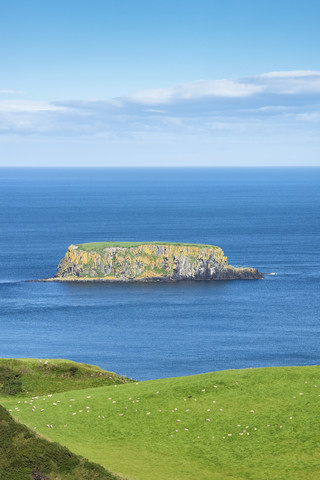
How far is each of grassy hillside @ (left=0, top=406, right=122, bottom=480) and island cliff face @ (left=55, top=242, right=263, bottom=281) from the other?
13050 cm

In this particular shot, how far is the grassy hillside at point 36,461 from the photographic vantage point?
83.1 ft

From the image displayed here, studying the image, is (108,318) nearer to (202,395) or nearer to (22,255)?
(22,255)

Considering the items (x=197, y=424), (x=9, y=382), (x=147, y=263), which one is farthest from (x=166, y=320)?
(x=197, y=424)

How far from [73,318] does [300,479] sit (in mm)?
99193

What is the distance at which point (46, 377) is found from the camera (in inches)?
1826

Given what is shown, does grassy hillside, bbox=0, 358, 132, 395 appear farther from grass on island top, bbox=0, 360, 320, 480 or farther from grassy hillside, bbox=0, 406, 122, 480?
grassy hillside, bbox=0, 406, 122, 480

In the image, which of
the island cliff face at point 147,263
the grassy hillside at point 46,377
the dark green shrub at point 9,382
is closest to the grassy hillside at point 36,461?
the dark green shrub at point 9,382

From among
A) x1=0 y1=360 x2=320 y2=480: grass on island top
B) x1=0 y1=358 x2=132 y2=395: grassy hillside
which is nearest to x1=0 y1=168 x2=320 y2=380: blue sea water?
x1=0 y1=358 x2=132 y2=395: grassy hillside

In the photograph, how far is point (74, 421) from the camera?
34.1m

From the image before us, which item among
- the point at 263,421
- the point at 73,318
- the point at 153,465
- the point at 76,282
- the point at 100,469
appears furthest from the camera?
the point at 76,282

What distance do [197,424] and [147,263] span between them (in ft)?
422

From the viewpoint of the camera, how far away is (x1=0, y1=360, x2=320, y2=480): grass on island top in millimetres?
28938

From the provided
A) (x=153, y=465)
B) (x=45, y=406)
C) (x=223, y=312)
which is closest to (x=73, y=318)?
(x=223, y=312)

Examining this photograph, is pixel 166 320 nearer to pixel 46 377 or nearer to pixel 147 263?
pixel 147 263
